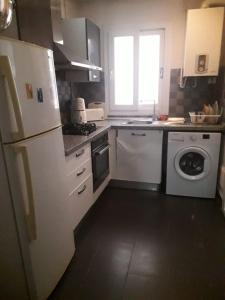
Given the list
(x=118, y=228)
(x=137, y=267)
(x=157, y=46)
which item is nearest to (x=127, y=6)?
(x=157, y=46)

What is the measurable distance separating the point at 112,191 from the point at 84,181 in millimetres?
941

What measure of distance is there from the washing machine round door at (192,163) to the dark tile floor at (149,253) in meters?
0.32

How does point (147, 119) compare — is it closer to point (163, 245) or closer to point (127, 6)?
point (127, 6)

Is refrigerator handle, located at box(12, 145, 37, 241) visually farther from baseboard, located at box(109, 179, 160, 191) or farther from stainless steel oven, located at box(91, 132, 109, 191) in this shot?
baseboard, located at box(109, 179, 160, 191)

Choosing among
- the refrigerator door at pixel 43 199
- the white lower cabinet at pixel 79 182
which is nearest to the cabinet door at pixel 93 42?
the white lower cabinet at pixel 79 182

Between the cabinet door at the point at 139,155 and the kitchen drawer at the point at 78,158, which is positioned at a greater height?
the kitchen drawer at the point at 78,158

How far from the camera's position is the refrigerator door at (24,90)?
3.34ft

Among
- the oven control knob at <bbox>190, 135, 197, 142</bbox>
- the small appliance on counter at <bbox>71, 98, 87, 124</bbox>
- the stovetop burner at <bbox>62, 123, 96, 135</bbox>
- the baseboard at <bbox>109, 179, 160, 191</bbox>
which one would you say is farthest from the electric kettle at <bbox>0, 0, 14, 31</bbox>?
the baseboard at <bbox>109, 179, 160, 191</bbox>

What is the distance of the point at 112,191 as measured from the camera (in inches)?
116

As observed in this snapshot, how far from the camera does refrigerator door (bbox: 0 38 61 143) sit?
3.34 feet

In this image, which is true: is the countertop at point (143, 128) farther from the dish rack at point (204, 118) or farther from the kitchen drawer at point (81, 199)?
the kitchen drawer at point (81, 199)

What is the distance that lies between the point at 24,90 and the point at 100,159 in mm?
→ 1468

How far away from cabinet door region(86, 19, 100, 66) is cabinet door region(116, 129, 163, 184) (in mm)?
984

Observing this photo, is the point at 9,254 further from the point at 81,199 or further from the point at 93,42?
the point at 93,42
